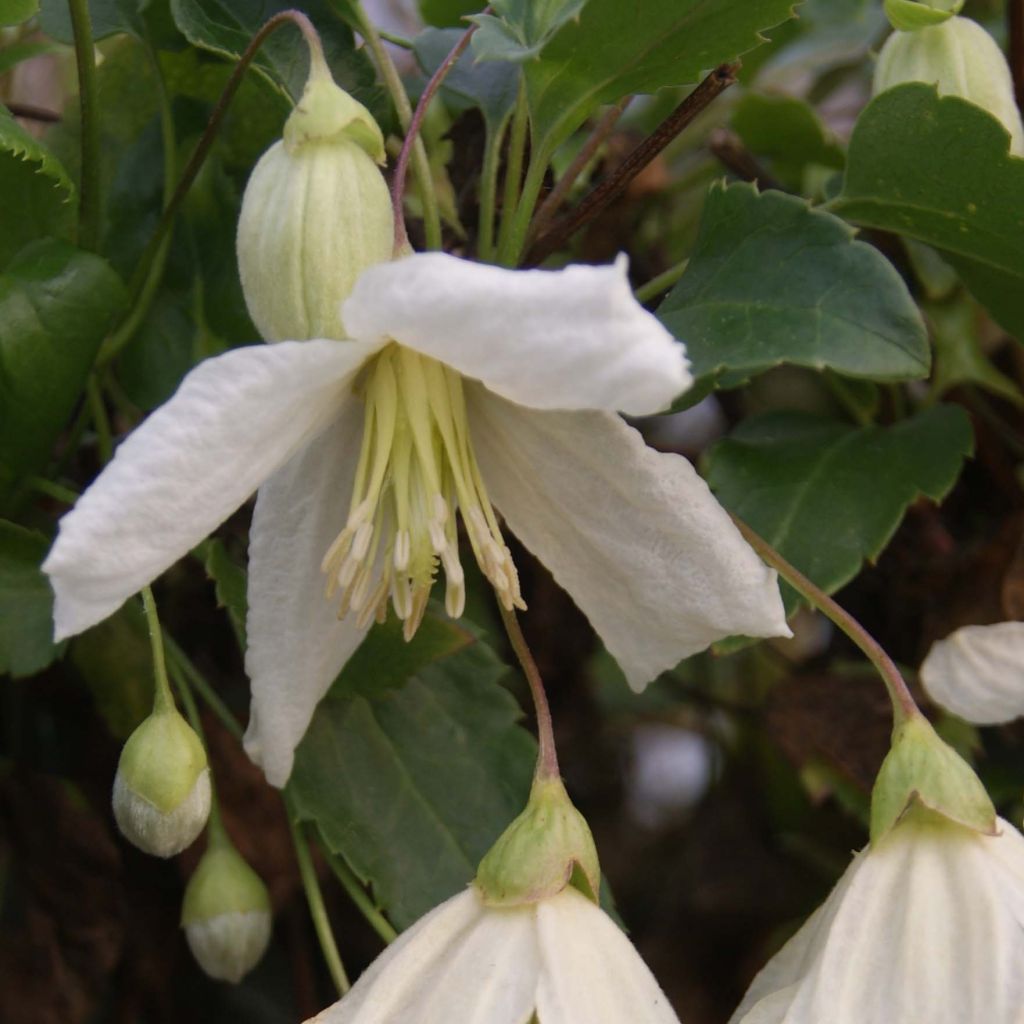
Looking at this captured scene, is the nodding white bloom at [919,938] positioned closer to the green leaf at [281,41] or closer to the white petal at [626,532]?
the white petal at [626,532]

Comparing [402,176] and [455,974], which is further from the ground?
[402,176]

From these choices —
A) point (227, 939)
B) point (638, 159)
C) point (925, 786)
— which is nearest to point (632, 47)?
point (638, 159)

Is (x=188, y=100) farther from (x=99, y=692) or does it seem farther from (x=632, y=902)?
(x=632, y=902)

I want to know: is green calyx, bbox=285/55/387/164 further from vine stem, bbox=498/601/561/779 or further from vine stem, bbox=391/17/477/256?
vine stem, bbox=498/601/561/779

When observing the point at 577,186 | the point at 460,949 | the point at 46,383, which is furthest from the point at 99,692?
the point at 577,186

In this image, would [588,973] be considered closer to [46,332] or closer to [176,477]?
[176,477]
